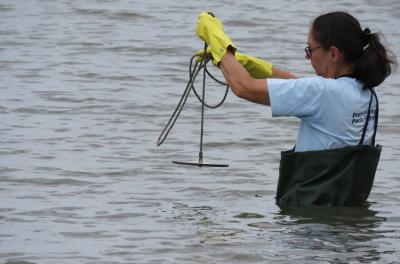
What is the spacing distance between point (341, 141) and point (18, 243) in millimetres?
1677

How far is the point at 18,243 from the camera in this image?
21.4ft

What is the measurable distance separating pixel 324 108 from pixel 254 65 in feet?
2.29

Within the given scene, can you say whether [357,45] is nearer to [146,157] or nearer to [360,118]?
[360,118]

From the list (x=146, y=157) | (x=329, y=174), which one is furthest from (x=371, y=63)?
(x=146, y=157)

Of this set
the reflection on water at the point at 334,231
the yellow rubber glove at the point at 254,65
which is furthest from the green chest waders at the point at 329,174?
Result: the yellow rubber glove at the point at 254,65

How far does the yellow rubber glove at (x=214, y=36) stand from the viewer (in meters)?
6.25

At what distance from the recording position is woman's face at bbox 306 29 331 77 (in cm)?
634

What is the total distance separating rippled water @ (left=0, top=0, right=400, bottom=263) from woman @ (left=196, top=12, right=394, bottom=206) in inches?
9.7

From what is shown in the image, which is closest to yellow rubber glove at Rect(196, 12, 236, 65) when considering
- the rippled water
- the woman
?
the woman

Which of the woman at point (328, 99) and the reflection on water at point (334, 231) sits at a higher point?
the woman at point (328, 99)

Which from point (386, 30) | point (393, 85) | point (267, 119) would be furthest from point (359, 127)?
point (386, 30)

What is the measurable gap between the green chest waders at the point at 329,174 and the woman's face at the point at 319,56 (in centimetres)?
26

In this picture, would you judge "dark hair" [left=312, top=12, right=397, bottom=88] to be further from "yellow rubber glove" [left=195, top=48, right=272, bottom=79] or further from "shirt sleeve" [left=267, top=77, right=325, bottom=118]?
"yellow rubber glove" [left=195, top=48, right=272, bottom=79]

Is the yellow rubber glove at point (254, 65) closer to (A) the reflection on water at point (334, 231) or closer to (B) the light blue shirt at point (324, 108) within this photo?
(B) the light blue shirt at point (324, 108)
